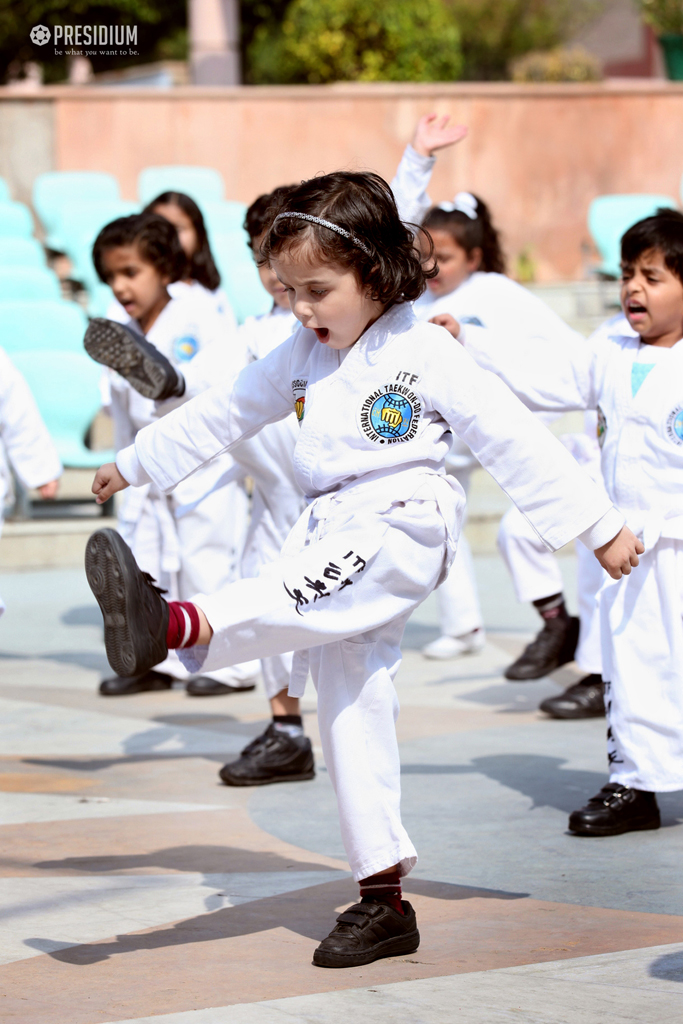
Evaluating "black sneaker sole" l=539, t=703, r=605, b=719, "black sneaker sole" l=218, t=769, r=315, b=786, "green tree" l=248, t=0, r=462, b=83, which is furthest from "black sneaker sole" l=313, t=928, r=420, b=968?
"green tree" l=248, t=0, r=462, b=83

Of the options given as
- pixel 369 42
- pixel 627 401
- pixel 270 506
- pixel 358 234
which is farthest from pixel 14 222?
pixel 358 234

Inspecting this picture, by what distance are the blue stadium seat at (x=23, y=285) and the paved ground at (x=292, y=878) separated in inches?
208

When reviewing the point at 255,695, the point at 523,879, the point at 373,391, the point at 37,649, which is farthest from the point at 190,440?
the point at 37,649

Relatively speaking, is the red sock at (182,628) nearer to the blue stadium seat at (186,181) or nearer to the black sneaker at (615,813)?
the black sneaker at (615,813)

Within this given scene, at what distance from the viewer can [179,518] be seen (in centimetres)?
596

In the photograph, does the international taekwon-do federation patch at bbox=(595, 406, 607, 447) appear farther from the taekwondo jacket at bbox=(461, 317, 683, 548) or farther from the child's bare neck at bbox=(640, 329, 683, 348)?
the child's bare neck at bbox=(640, 329, 683, 348)

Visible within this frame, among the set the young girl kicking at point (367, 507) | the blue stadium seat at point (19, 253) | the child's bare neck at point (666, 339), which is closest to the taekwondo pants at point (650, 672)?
the child's bare neck at point (666, 339)

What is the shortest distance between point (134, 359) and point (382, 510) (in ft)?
5.07

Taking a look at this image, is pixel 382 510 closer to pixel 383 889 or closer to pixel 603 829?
pixel 383 889

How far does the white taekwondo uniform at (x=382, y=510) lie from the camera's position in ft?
9.41

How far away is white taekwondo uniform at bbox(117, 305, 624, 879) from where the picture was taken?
9.41ft

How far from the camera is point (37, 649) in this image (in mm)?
6770

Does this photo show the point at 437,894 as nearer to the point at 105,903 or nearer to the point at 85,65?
the point at 105,903

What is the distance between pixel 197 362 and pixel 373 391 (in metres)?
2.39
